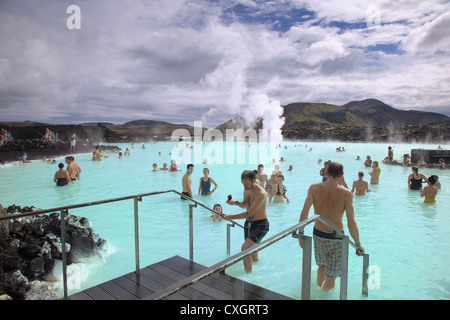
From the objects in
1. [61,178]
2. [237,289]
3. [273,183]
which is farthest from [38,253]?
[61,178]

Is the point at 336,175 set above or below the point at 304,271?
above

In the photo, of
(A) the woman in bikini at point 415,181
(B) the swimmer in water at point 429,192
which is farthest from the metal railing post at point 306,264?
Result: (A) the woman in bikini at point 415,181

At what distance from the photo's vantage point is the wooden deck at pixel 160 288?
9.91 feet

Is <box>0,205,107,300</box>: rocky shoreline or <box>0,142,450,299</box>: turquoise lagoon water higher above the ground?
<box>0,205,107,300</box>: rocky shoreline

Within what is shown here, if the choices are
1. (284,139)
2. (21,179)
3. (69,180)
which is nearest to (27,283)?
(69,180)

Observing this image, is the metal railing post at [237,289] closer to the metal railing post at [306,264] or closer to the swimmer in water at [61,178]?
the metal railing post at [306,264]

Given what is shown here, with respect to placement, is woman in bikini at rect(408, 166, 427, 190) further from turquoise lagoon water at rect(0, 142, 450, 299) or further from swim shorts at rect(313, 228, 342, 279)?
swim shorts at rect(313, 228, 342, 279)

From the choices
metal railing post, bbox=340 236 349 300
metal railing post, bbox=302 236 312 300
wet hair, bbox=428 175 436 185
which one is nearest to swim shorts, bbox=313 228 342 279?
metal railing post, bbox=340 236 349 300

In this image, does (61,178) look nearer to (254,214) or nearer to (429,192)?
(254,214)

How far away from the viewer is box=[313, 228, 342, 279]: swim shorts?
3.29 m

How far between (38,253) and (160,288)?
106 inches

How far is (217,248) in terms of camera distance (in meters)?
6.30
